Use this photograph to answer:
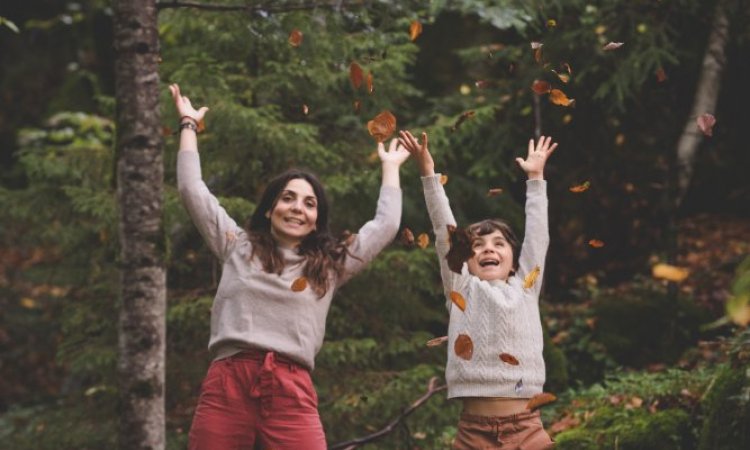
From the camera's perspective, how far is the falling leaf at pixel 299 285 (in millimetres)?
3680

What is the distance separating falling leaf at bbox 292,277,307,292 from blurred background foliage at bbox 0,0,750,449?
1601 mm

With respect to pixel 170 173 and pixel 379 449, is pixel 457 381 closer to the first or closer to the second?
pixel 379 449

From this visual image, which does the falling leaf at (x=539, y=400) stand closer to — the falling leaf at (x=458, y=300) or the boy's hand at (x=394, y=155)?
the falling leaf at (x=458, y=300)

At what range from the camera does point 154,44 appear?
3818 millimetres

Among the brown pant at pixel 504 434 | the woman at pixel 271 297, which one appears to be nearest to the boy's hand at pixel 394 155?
the woman at pixel 271 297

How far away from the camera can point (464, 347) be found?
11.4 ft

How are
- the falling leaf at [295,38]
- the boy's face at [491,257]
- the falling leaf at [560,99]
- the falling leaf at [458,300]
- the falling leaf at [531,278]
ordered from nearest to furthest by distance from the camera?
the falling leaf at [458,300] < the falling leaf at [531,278] < the boy's face at [491,257] < the falling leaf at [560,99] < the falling leaf at [295,38]

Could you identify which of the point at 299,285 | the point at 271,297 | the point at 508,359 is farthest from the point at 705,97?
the point at 271,297

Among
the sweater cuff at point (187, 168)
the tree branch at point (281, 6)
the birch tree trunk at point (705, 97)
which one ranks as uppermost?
the birch tree trunk at point (705, 97)

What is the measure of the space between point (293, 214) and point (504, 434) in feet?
4.86

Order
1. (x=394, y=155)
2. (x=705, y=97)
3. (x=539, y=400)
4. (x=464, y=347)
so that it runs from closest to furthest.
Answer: (x=539, y=400) → (x=464, y=347) → (x=394, y=155) → (x=705, y=97)

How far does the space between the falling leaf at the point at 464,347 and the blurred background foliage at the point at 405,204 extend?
A: 1.07 metres

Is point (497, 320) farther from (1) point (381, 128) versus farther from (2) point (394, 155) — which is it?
(1) point (381, 128)

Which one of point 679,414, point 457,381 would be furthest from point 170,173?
point 679,414
